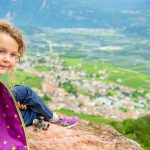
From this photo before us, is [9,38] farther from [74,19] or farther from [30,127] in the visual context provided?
[74,19]

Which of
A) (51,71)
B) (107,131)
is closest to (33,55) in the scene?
(51,71)

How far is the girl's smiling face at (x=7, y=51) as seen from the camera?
2519 mm

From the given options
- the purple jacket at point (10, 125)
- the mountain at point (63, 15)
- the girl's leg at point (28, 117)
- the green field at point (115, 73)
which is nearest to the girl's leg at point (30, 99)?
the girl's leg at point (28, 117)

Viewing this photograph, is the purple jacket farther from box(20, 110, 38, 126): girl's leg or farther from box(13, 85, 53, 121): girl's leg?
box(20, 110, 38, 126): girl's leg

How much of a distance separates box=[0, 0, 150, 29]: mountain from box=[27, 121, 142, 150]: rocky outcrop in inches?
4887

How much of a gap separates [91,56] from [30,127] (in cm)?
5673

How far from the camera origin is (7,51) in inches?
100.0

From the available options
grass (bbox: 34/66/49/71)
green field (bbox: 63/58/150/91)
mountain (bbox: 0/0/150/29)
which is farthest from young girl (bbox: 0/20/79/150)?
mountain (bbox: 0/0/150/29)

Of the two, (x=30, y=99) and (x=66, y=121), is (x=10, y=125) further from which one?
(x=66, y=121)

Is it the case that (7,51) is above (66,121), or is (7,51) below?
above

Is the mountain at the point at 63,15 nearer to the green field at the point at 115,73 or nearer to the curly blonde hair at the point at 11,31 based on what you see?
the green field at the point at 115,73

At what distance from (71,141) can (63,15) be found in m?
141

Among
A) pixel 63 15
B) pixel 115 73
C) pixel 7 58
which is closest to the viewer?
pixel 7 58

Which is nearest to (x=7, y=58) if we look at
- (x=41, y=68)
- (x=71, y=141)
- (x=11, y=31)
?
(x=11, y=31)
